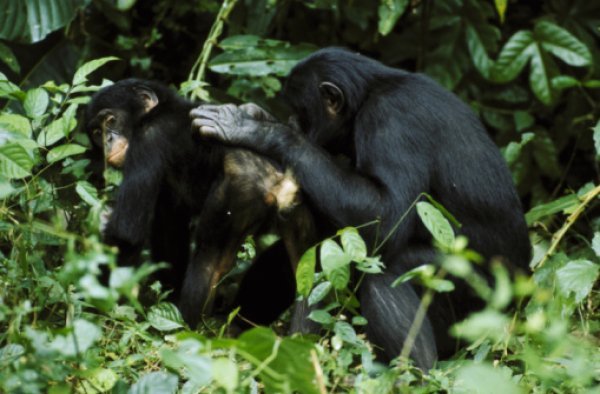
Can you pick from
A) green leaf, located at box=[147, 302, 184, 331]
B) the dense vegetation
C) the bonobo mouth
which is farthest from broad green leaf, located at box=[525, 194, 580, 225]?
the bonobo mouth

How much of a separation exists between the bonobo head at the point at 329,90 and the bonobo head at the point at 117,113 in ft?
3.14

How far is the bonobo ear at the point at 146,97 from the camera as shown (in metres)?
5.41

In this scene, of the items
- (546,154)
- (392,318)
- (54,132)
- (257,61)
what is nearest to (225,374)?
(392,318)

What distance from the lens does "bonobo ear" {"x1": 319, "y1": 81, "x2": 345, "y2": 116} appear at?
4852mm

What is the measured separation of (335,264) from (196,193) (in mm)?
1939

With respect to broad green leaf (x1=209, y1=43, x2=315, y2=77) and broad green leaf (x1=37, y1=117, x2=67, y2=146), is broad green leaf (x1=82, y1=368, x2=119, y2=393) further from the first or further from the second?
broad green leaf (x1=209, y1=43, x2=315, y2=77)

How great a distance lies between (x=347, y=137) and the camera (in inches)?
197

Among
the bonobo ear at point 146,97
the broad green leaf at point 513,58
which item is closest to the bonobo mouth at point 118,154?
the bonobo ear at point 146,97

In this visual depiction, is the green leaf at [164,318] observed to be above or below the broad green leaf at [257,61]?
below

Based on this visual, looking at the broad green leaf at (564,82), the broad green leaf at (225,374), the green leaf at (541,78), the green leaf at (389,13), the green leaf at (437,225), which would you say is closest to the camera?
the broad green leaf at (225,374)

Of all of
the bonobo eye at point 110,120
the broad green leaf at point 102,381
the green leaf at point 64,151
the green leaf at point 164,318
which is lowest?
→ the green leaf at point 164,318

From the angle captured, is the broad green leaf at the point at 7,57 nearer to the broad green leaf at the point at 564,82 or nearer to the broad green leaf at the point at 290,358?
the broad green leaf at the point at 564,82

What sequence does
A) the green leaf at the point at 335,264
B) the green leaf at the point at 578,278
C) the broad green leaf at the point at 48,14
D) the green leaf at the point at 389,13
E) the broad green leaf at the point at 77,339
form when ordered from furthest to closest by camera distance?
the green leaf at the point at 389,13 < the broad green leaf at the point at 48,14 < the green leaf at the point at 578,278 < the green leaf at the point at 335,264 < the broad green leaf at the point at 77,339

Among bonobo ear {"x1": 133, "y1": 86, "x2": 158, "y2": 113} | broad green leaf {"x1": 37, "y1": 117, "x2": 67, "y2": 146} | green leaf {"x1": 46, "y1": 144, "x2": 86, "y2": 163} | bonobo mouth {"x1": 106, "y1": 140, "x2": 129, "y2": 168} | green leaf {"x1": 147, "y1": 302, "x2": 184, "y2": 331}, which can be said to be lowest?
green leaf {"x1": 147, "y1": 302, "x2": 184, "y2": 331}
